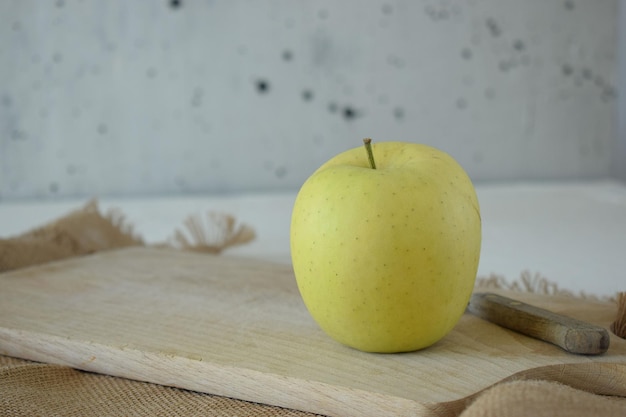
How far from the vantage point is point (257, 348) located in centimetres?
67

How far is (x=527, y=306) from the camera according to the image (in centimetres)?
71

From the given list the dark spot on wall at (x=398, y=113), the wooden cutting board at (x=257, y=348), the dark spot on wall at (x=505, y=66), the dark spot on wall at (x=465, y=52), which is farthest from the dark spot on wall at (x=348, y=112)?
the wooden cutting board at (x=257, y=348)

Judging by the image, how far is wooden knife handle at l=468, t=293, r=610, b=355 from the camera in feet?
2.04

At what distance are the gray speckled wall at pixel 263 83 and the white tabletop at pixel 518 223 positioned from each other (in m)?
0.19

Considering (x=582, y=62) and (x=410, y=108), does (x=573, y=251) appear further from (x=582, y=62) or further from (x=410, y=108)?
(x=582, y=62)

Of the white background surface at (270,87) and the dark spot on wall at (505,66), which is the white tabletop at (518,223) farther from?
the dark spot on wall at (505,66)

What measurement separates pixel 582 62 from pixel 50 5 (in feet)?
6.60

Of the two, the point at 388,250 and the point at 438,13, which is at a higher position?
the point at 438,13

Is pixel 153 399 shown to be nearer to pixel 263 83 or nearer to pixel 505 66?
pixel 263 83

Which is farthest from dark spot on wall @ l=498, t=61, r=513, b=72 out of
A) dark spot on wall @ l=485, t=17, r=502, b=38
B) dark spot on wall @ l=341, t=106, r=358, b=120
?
dark spot on wall @ l=341, t=106, r=358, b=120

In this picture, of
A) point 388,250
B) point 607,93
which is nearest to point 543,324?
point 388,250

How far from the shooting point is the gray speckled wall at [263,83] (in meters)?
2.68

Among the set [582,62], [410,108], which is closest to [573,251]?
[410,108]

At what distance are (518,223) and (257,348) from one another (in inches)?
48.6
